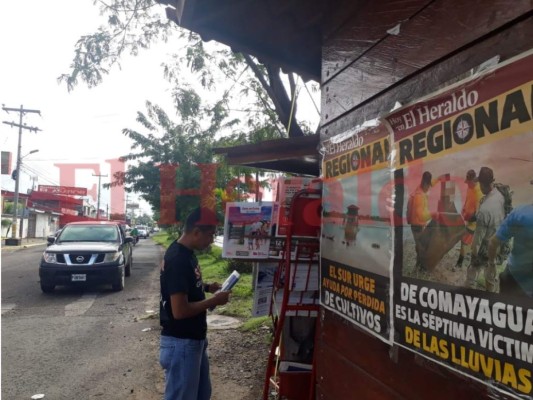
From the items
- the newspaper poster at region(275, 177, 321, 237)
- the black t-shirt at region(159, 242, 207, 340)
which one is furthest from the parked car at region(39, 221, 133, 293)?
the newspaper poster at region(275, 177, 321, 237)

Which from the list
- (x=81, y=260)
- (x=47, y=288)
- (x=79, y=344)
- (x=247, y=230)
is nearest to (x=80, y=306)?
(x=81, y=260)

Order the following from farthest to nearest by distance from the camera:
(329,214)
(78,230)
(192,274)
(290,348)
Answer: (78,230) → (290,348) → (192,274) → (329,214)

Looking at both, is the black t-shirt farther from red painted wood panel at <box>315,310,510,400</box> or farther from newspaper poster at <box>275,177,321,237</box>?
red painted wood panel at <box>315,310,510,400</box>

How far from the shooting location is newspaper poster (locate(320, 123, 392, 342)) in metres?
2.04

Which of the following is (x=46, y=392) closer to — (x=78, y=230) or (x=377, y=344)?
(x=377, y=344)

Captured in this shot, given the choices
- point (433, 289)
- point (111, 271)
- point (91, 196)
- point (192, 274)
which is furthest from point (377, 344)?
point (91, 196)

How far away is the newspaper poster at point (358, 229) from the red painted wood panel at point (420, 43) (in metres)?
0.26

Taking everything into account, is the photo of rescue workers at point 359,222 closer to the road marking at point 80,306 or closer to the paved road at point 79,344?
the paved road at point 79,344

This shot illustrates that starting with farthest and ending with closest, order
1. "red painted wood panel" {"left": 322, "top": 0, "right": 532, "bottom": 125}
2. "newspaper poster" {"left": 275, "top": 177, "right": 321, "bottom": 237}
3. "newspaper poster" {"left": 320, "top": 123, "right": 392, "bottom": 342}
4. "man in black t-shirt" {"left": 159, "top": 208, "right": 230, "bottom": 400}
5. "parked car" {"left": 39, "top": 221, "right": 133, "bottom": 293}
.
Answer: "parked car" {"left": 39, "top": 221, "right": 133, "bottom": 293}, "newspaper poster" {"left": 275, "top": 177, "right": 321, "bottom": 237}, "man in black t-shirt" {"left": 159, "top": 208, "right": 230, "bottom": 400}, "newspaper poster" {"left": 320, "top": 123, "right": 392, "bottom": 342}, "red painted wood panel" {"left": 322, "top": 0, "right": 532, "bottom": 125}

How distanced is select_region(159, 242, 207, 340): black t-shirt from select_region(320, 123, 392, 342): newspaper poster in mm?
892

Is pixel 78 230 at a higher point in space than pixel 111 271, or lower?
higher

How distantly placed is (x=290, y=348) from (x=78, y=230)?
9.10 metres

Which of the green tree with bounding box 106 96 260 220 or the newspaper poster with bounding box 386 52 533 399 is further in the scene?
the green tree with bounding box 106 96 260 220

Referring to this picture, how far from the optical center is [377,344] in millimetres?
2107
